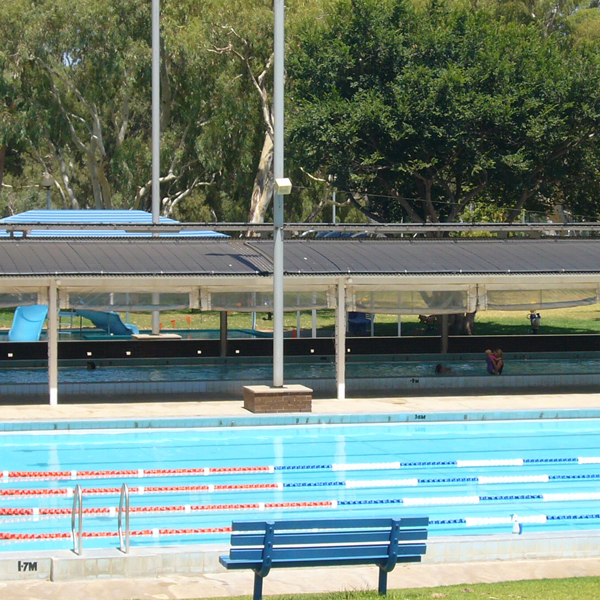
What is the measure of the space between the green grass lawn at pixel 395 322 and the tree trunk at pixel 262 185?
4.69m

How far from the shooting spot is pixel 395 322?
127 ft

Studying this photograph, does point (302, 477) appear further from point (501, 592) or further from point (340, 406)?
point (501, 592)

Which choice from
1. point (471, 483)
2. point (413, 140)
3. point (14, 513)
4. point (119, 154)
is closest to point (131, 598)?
point (14, 513)

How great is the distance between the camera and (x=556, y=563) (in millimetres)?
8078

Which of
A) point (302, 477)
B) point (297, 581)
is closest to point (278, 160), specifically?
point (302, 477)

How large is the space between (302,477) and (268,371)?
918cm

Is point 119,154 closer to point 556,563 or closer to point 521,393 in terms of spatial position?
point 521,393

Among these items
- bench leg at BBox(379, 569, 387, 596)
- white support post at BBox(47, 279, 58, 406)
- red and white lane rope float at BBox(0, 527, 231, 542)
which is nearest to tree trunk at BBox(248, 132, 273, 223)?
white support post at BBox(47, 279, 58, 406)

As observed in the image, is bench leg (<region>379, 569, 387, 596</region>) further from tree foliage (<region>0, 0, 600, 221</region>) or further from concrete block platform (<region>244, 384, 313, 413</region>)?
tree foliage (<region>0, 0, 600, 221</region>)

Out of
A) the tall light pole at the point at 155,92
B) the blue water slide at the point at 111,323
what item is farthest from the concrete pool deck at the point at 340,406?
the blue water slide at the point at 111,323

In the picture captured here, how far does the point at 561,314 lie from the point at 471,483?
29.7 metres

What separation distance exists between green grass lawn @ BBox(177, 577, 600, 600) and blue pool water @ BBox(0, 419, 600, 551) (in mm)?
3023

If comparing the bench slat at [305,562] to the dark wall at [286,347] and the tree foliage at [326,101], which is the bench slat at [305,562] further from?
the tree foliage at [326,101]

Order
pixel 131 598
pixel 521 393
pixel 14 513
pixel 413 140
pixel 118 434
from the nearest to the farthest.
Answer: pixel 131 598 < pixel 14 513 < pixel 118 434 < pixel 521 393 < pixel 413 140
